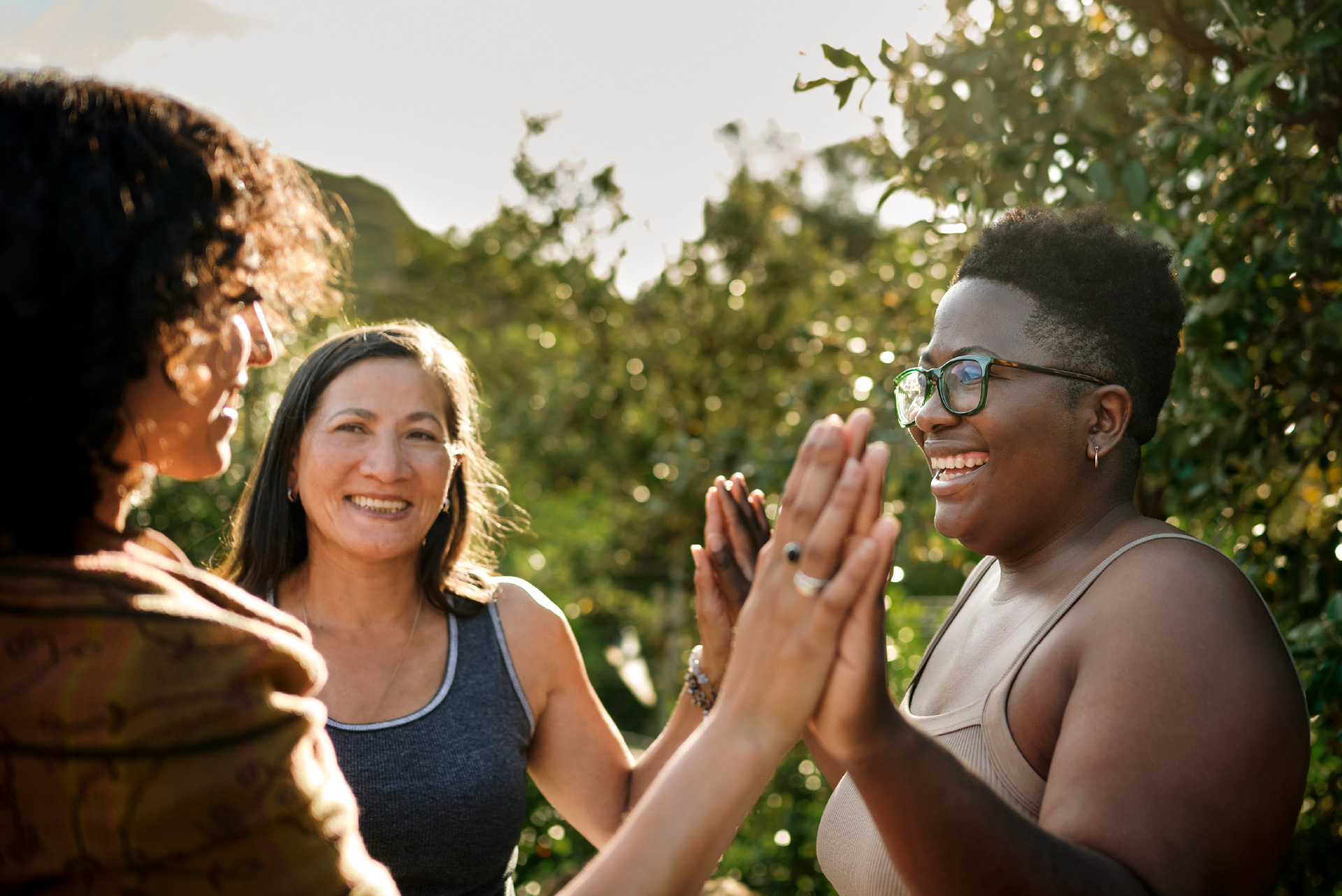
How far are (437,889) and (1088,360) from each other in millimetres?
1937

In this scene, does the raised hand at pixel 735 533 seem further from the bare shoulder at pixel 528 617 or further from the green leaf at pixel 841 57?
the green leaf at pixel 841 57

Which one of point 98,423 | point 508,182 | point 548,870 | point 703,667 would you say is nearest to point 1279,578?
point 703,667

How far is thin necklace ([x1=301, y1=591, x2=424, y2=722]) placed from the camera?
99.3 inches

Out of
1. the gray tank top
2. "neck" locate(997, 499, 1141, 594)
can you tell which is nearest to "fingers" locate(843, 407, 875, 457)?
"neck" locate(997, 499, 1141, 594)

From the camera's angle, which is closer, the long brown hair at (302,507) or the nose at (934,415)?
the nose at (934,415)

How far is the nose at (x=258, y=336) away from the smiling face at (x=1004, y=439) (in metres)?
1.31

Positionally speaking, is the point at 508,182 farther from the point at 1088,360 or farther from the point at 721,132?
the point at 1088,360

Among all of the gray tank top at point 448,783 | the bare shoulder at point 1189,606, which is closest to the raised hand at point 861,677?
the bare shoulder at point 1189,606

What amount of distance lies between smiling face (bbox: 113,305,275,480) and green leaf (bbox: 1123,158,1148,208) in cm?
221

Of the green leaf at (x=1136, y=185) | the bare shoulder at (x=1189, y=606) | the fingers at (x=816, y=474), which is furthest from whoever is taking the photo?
the green leaf at (x=1136, y=185)

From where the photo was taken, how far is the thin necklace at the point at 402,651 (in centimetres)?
252

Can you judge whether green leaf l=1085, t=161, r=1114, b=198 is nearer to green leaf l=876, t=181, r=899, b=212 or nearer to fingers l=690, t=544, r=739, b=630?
green leaf l=876, t=181, r=899, b=212

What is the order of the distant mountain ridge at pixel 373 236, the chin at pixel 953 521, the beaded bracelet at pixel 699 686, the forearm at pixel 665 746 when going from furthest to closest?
the distant mountain ridge at pixel 373 236
the forearm at pixel 665 746
the beaded bracelet at pixel 699 686
the chin at pixel 953 521

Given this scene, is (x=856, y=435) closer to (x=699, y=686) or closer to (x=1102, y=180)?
(x=699, y=686)
